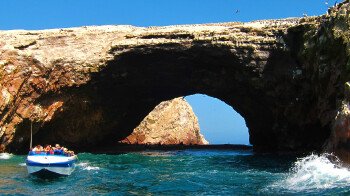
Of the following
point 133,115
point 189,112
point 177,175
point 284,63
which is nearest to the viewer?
point 177,175

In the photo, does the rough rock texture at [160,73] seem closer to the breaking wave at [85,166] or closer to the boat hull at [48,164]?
the breaking wave at [85,166]

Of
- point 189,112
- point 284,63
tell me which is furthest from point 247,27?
point 189,112

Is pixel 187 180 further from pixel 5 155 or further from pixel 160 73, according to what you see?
pixel 5 155

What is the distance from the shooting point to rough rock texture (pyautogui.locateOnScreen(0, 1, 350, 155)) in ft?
134

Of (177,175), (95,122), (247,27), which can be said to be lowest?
(177,175)

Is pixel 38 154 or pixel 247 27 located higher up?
pixel 247 27

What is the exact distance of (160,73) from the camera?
154ft

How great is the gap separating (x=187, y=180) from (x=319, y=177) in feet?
24.5

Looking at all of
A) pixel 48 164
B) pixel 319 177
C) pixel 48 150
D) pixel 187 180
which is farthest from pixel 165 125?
pixel 319 177

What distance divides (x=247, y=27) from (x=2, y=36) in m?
24.4

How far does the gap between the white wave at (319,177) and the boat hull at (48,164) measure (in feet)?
43.9

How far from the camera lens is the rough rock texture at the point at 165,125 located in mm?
70000

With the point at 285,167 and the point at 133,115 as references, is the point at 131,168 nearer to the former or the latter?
the point at 285,167

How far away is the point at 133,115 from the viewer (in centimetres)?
5666
